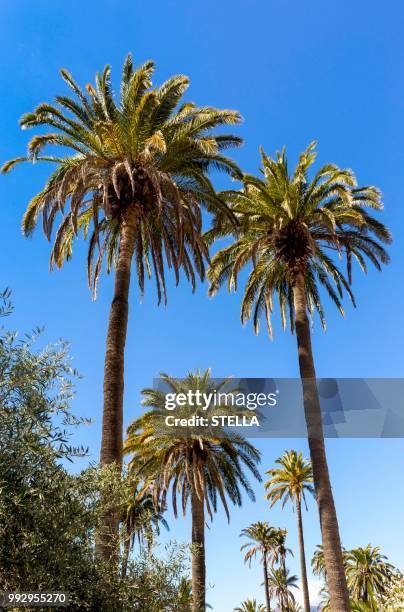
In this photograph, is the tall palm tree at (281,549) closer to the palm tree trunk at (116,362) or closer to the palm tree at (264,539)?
the palm tree at (264,539)

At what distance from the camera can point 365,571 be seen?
54688 millimetres

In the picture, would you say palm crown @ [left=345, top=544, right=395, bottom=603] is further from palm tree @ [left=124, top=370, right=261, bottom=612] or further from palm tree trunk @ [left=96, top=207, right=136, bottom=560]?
palm tree trunk @ [left=96, top=207, right=136, bottom=560]

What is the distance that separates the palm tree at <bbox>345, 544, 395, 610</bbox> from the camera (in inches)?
2109

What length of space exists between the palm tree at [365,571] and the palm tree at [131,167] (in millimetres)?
46452

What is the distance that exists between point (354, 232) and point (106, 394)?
12.7 metres

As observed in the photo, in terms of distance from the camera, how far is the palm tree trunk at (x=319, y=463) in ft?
56.4

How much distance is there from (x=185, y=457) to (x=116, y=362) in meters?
15.5

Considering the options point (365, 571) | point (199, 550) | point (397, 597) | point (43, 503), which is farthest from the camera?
point (365, 571)

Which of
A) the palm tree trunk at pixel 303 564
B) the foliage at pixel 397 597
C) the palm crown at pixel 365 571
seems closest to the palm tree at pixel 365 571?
the palm crown at pixel 365 571

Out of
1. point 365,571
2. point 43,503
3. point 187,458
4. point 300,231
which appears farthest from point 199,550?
point 365,571

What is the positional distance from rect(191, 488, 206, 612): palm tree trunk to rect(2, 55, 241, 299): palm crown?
557 inches

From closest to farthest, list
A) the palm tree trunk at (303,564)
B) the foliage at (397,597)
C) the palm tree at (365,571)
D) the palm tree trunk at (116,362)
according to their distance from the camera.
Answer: the palm tree trunk at (116,362)
the foliage at (397,597)
the palm tree trunk at (303,564)
the palm tree at (365,571)

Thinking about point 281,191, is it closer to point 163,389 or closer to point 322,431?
point 322,431

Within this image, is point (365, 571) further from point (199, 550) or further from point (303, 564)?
point (199, 550)
